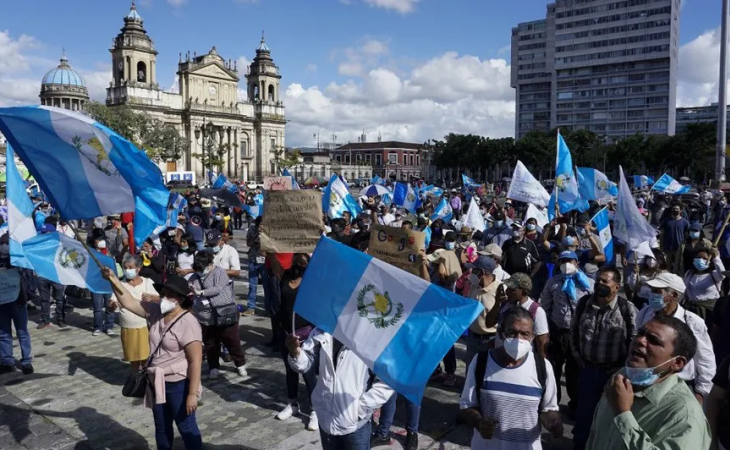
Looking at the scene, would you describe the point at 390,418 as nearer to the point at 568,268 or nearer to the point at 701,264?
the point at 568,268

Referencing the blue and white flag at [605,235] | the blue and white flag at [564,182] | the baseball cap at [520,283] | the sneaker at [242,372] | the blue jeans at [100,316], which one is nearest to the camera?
the baseball cap at [520,283]

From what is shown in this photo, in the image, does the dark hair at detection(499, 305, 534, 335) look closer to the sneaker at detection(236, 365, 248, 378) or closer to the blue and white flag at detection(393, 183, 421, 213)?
the sneaker at detection(236, 365, 248, 378)

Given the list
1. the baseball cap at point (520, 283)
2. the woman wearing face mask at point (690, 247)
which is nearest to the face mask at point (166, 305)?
the baseball cap at point (520, 283)

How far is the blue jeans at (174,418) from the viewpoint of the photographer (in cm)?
457

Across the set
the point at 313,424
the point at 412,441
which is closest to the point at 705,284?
the point at 412,441

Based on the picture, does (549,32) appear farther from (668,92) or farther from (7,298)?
(7,298)

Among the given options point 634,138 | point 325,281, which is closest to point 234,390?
point 325,281

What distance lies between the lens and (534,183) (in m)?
13.4

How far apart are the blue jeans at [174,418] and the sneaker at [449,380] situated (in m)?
3.10

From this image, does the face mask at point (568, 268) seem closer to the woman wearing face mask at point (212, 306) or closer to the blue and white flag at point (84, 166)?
the woman wearing face mask at point (212, 306)

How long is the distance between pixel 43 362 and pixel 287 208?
4262 millimetres

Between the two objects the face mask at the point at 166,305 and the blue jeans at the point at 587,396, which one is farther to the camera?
the blue jeans at the point at 587,396

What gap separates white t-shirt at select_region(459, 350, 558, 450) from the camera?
344 centimetres

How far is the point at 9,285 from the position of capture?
7129 millimetres
